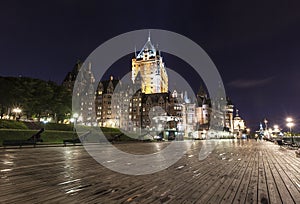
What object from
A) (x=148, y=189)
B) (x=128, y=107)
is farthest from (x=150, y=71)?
(x=148, y=189)

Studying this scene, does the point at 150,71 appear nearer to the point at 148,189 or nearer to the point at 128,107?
the point at 128,107

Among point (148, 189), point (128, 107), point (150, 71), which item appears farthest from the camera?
point (150, 71)

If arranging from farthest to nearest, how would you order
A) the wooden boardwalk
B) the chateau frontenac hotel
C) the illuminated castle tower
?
1. the illuminated castle tower
2. the chateau frontenac hotel
3. the wooden boardwalk

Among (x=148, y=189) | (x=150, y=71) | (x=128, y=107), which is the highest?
(x=150, y=71)

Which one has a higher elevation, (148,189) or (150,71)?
(150,71)

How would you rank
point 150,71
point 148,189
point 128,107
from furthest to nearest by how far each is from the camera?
point 150,71, point 128,107, point 148,189

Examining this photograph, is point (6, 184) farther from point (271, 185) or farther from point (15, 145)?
point (15, 145)

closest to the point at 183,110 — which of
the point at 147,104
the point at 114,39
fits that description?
the point at 147,104

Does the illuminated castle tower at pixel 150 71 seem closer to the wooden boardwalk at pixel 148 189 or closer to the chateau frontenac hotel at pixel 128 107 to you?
the chateau frontenac hotel at pixel 128 107

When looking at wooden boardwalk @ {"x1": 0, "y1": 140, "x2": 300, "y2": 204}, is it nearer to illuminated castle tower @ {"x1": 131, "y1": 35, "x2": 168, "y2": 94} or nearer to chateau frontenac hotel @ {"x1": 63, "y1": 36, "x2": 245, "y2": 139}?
chateau frontenac hotel @ {"x1": 63, "y1": 36, "x2": 245, "y2": 139}

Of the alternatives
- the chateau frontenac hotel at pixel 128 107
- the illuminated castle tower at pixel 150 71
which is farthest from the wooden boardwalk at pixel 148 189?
the illuminated castle tower at pixel 150 71

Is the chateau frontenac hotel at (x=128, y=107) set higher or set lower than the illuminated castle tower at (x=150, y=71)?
lower

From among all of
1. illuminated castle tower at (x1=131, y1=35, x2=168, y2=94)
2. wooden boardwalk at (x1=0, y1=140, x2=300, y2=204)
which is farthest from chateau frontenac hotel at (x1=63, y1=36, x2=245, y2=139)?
wooden boardwalk at (x1=0, y1=140, x2=300, y2=204)

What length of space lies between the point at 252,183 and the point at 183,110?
137938 mm
